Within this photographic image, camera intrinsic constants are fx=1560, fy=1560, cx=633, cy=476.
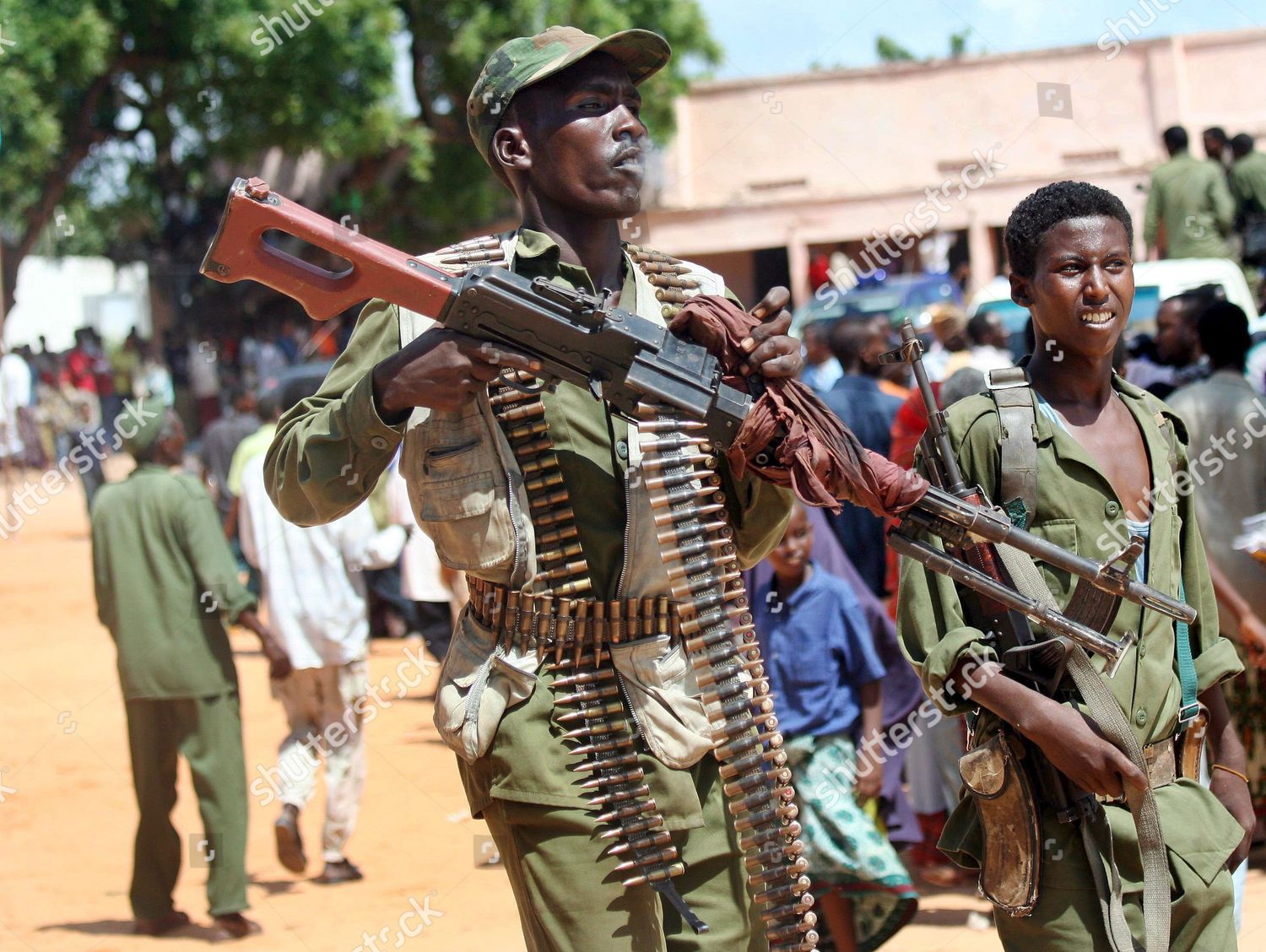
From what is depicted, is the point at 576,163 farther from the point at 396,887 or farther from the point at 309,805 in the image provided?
the point at 309,805

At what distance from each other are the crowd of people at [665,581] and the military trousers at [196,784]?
1cm

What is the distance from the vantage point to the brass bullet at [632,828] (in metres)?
3.18

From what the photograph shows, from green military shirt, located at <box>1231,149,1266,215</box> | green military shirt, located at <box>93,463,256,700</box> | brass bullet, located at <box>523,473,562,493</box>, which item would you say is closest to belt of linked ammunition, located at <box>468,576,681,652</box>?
brass bullet, located at <box>523,473,562,493</box>

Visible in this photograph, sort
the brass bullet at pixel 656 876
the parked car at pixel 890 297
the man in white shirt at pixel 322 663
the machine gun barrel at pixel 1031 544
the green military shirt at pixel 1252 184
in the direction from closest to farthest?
1. the machine gun barrel at pixel 1031 544
2. the brass bullet at pixel 656 876
3. the man in white shirt at pixel 322 663
4. the green military shirt at pixel 1252 184
5. the parked car at pixel 890 297

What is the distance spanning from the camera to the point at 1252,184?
1265 centimetres

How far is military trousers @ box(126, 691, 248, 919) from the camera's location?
754cm

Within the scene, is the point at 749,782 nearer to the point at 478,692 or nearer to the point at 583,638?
the point at 583,638

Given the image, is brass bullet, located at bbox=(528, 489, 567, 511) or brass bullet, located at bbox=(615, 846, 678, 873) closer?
brass bullet, located at bbox=(615, 846, 678, 873)

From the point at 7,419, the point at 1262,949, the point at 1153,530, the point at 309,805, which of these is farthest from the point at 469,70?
the point at 1153,530

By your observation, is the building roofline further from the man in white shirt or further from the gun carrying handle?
the gun carrying handle

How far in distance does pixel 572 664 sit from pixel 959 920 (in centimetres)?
446

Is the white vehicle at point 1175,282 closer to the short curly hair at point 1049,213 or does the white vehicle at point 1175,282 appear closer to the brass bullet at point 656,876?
the short curly hair at point 1049,213

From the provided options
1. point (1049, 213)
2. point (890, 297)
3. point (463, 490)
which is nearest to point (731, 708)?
point (463, 490)

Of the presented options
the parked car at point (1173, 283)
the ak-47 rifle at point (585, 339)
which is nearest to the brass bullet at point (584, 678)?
the ak-47 rifle at point (585, 339)
